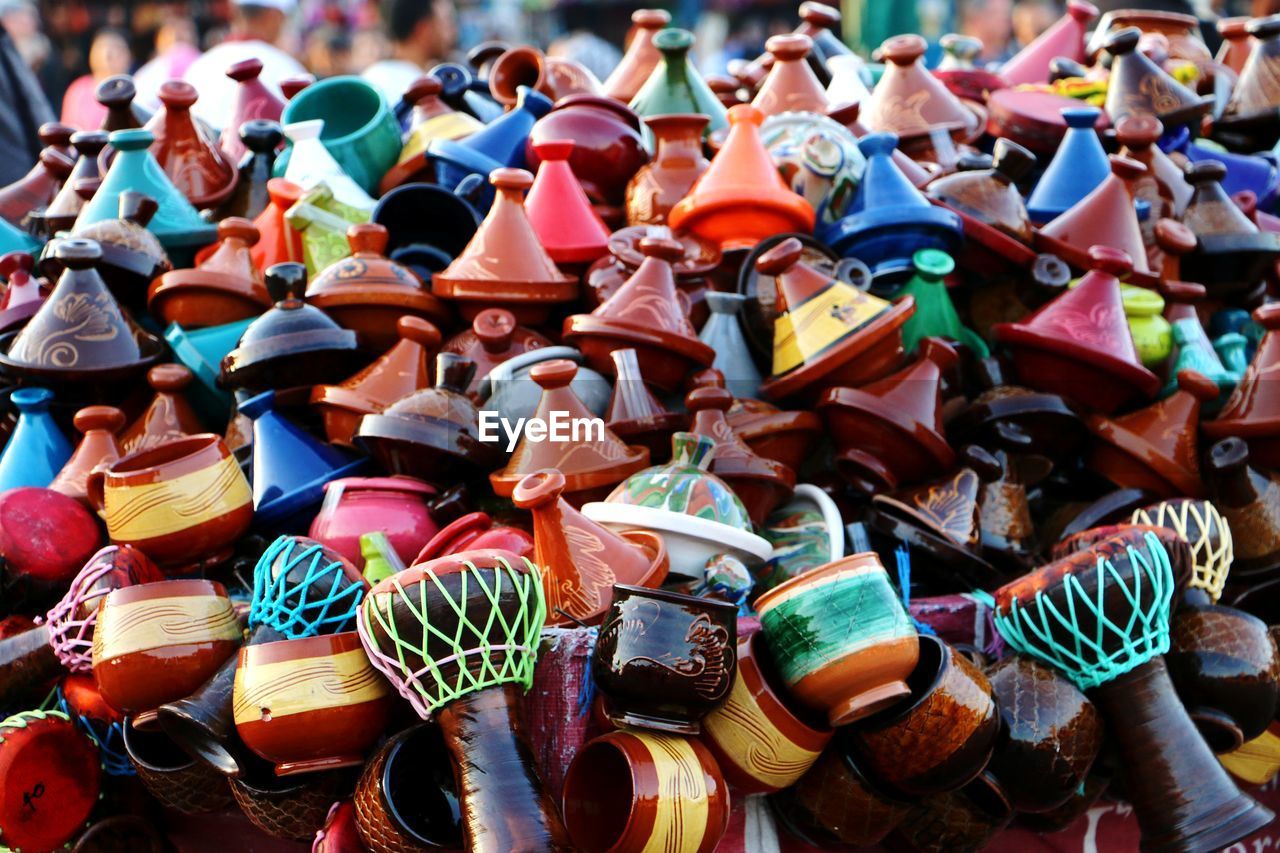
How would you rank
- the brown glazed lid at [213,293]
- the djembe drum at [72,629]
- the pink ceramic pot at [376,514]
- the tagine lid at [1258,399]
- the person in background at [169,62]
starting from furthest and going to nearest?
the person in background at [169,62] → the brown glazed lid at [213,293] → the tagine lid at [1258,399] → the pink ceramic pot at [376,514] → the djembe drum at [72,629]

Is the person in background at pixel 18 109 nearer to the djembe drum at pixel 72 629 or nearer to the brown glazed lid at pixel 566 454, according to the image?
the djembe drum at pixel 72 629

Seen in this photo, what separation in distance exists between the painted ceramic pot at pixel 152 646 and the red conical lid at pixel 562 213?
1023 mm

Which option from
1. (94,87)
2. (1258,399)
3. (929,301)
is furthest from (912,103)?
(94,87)

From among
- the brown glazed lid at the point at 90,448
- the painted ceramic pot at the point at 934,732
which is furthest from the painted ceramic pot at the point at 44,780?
the painted ceramic pot at the point at 934,732

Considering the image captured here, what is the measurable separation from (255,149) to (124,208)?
1.32 ft

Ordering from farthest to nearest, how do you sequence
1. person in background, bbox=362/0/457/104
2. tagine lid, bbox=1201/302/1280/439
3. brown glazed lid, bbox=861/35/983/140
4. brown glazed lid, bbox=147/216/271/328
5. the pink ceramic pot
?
person in background, bbox=362/0/457/104 → brown glazed lid, bbox=861/35/983/140 → brown glazed lid, bbox=147/216/271/328 → tagine lid, bbox=1201/302/1280/439 → the pink ceramic pot

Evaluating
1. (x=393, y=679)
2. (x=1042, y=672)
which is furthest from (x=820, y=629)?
(x=393, y=679)

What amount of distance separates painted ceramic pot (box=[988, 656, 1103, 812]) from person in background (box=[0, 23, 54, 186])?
3.69 m

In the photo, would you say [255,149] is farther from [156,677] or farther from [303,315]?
[156,677]

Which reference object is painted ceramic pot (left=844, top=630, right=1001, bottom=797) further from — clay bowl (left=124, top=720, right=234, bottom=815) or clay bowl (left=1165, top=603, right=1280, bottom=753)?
clay bowl (left=124, top=720, right=234, bottom=815)

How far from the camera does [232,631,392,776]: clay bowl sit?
5.74ft

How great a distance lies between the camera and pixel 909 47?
318 cm

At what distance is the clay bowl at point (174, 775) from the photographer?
190cm

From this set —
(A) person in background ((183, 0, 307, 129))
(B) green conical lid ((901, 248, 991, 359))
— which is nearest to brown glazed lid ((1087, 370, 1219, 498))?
(B) green conical lid ((901, 248, 991, 359))
